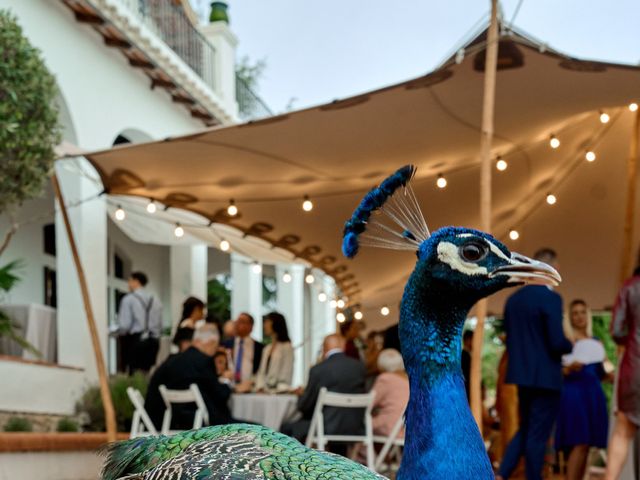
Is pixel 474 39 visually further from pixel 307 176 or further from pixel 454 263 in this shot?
pixel 454 263

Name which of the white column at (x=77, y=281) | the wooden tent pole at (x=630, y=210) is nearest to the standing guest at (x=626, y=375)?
the wooden tent pole at (x=630, y=210)

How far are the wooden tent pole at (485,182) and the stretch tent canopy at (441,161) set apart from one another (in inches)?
5.5

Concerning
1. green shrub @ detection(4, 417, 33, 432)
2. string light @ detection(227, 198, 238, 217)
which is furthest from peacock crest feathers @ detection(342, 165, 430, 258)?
string light @ detection(227, 198, 238, 217)

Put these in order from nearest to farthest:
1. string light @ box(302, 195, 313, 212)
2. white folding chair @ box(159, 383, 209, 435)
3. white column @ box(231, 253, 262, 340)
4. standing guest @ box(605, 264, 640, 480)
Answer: standing guest @ box(605, 264, 640, 480) < white folding chair @ box(159, 383, 209, 435) < string light @ box(302, 195, 313, 212) < white column @ box(231, 253, 262, 340)

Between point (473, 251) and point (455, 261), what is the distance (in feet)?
0.17

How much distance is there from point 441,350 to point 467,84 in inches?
152

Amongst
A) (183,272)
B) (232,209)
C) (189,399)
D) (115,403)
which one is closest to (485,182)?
(189,399)

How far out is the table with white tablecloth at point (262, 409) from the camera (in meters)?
7.30

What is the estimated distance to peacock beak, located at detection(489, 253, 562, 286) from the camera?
94.7 inches

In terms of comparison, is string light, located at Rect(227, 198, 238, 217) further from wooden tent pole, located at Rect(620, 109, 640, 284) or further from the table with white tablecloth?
wooden tent pole, located at Rect(620, 109, 640, 284)

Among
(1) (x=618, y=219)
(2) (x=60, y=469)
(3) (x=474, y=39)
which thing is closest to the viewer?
(3) (x=474, y=39)

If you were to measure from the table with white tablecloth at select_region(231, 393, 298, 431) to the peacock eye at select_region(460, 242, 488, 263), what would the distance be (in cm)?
501

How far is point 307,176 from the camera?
26.2ft

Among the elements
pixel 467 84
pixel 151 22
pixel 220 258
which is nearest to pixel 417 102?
pixel 467 84
